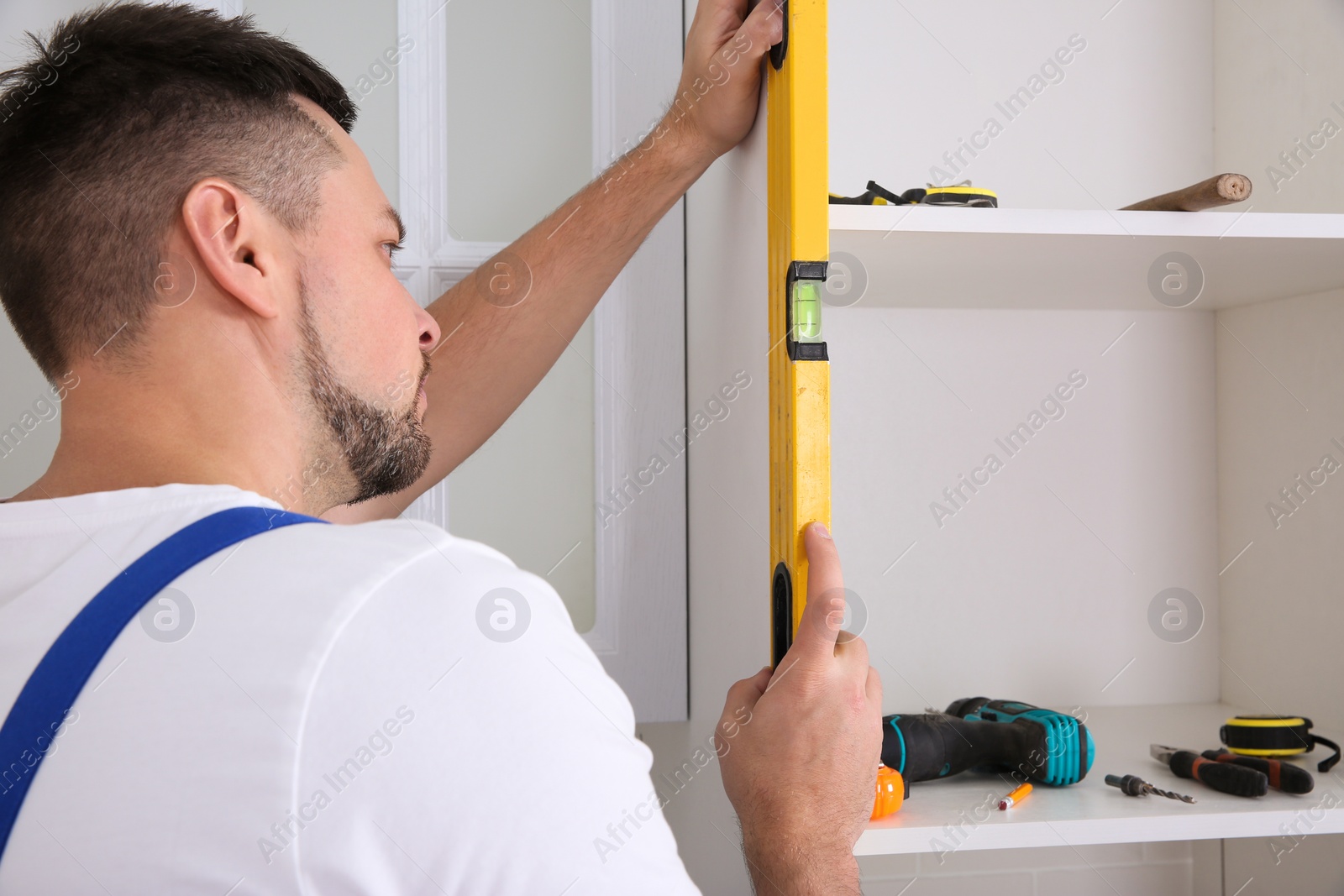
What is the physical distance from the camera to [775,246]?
0.73m

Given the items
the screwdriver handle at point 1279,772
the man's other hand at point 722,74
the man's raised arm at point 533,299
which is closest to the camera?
the man's other hand at point 722,74

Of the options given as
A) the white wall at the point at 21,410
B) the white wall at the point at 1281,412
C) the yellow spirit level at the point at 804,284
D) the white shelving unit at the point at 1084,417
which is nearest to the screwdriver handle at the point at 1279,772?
the white shelving unit at the point at 1084,417

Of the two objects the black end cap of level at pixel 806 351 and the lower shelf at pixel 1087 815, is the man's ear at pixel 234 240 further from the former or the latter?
the lower shelf at pixel 1087 815

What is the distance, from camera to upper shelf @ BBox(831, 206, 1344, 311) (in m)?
0.84

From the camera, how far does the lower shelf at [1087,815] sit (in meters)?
0.84

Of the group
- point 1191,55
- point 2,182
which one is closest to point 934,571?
point 1191,55

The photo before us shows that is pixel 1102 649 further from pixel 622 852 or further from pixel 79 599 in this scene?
pixel 79 599

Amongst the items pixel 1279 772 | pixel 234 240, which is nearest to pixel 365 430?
pixel 234 240

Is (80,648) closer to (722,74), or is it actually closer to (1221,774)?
(722,74)

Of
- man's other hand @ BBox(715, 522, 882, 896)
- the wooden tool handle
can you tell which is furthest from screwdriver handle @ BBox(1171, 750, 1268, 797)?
the wooden tool handle

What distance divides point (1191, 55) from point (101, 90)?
4.41ft

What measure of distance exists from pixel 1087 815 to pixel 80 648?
84cm

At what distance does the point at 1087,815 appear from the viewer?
0.87 metres

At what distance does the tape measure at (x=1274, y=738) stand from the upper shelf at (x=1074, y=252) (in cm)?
51
